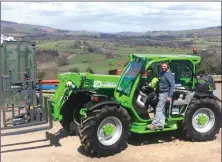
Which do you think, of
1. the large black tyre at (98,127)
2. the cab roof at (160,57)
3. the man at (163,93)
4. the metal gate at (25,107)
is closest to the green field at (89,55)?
the metal gate at (25,107)

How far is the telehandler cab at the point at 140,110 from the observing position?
25.1 feet

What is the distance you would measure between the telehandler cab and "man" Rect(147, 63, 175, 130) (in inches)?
8.5

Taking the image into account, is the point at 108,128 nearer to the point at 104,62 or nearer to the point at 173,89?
the point at 173,89

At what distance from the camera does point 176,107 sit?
8750 mm

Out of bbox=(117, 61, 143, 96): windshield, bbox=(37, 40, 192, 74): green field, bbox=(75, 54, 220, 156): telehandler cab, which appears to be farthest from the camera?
bbox=(37, 40, 192, 74): green field

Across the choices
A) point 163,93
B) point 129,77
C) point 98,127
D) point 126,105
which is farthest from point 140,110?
point 98,127

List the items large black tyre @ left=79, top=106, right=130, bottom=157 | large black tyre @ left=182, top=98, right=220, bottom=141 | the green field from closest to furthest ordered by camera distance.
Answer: large black tyre @ left=79, top=106, right=130, bottom=157 → large black tyre @ left=182, top=98, right=220, bottom=141 → the green field

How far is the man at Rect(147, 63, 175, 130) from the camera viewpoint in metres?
8.23

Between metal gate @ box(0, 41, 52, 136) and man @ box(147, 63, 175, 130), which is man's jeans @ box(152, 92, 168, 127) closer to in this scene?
man @ box(147, 63, 175, 130)

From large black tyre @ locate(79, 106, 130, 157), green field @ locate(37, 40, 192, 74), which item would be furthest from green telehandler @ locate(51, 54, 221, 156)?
green field @ locate(37, 40, 192, 74)

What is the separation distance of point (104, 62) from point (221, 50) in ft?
42.0

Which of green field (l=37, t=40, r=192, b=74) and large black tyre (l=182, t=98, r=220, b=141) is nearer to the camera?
large black tyre (l=182, t=98, r=220, b=141)

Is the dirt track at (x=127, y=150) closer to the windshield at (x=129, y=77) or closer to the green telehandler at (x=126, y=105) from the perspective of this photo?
the green telehandler at (x=126, y=105)

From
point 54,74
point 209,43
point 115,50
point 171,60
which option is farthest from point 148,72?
point 209,43
